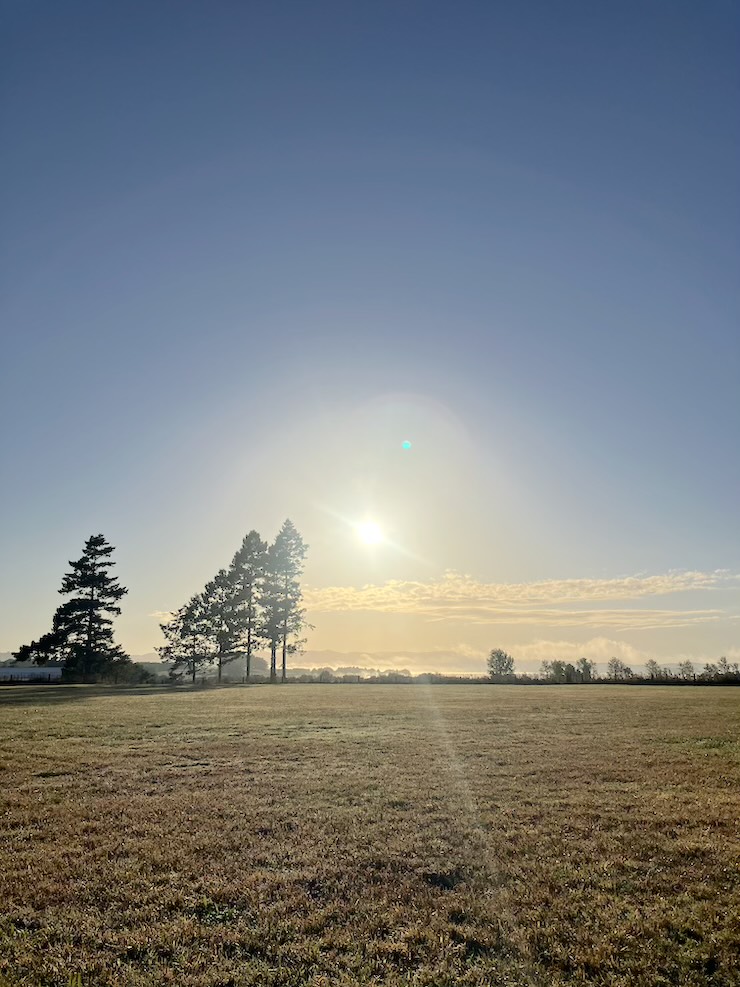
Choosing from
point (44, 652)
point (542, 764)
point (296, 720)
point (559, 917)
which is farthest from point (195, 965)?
point (44, 652)

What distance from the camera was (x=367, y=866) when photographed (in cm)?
809

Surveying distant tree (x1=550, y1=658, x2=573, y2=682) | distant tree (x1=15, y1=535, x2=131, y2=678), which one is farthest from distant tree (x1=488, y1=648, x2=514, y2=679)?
distant tree (x1=15, y1=535, x2=131, y2=678)

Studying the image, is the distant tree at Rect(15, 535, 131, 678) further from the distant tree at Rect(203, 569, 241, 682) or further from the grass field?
the grass field

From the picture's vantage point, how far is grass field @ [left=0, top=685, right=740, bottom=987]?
5715mm

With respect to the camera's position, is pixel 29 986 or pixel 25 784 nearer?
pixel 29 986

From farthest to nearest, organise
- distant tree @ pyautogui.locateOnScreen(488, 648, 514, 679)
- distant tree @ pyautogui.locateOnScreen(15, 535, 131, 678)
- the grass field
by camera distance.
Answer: distant tree @ pyautogui.locateOnScreen(488, 648, 514, 679), distant tree @ pyautogui.locateOnScreen(15, 535, 131, 678), the grass field

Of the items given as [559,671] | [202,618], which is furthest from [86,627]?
[559,671]

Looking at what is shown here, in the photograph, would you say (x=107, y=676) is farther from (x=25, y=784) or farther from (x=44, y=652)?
(x=25, y=784)

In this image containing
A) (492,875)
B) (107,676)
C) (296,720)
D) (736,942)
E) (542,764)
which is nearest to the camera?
(736,942)

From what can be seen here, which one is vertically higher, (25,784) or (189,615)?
(189,615)

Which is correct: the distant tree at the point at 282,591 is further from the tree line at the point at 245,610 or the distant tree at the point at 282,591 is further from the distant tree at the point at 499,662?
the distant tree at the point at 499,662

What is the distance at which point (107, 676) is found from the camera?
6438 centimetres

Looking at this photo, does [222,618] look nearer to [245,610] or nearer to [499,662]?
[245,610]

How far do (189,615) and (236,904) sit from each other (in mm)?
76000
